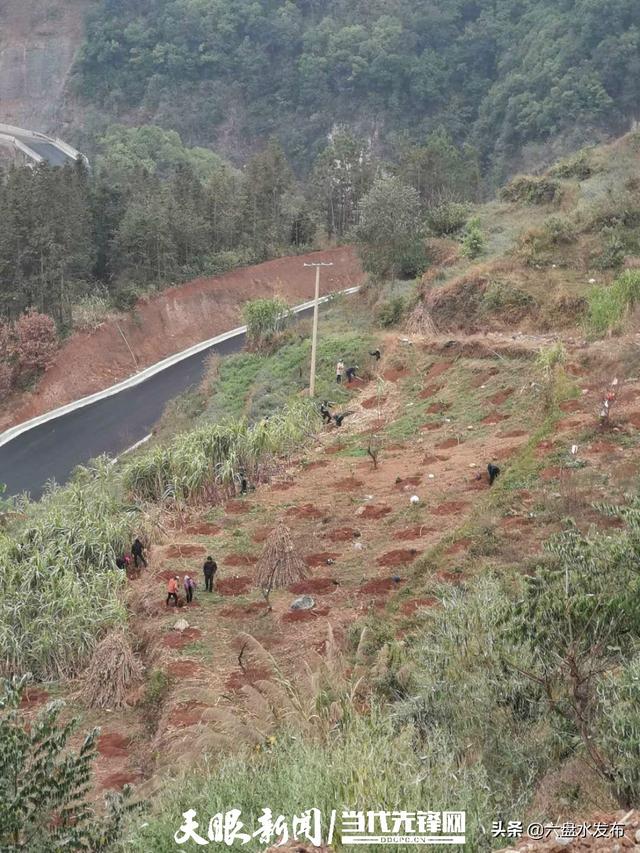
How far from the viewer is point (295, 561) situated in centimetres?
2078

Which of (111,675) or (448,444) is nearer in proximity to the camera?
(111,675)

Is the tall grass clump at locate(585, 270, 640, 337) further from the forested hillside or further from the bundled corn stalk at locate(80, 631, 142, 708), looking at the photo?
the forested hillside

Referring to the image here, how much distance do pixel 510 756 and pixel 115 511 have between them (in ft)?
56.0

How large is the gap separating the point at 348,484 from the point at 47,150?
77.0 meters

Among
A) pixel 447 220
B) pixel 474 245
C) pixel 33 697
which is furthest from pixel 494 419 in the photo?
pixel 447 220

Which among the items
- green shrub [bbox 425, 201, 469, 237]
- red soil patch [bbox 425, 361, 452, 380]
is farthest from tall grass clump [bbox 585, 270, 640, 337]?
green shrub [bbox 425, 201, 469, 237]

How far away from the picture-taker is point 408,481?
24.9 metres

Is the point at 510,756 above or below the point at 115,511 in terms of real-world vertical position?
above

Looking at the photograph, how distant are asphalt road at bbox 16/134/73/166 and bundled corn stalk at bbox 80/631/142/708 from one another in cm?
7572

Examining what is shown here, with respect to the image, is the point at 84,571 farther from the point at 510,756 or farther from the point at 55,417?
the point at 55,417

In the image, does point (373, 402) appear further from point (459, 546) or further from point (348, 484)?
point (459, 546)

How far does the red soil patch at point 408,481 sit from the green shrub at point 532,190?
90.3 feet

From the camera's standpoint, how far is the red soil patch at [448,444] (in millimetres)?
26906

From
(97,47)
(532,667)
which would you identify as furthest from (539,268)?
(97,47)
